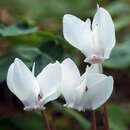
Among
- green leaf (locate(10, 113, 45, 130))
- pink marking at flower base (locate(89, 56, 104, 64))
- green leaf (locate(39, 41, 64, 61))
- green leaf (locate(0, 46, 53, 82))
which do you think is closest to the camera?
pink marking at flower base (locate(89, 56, 104, 64))

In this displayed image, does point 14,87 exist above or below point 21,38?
above

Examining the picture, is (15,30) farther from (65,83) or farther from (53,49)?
(65,83)

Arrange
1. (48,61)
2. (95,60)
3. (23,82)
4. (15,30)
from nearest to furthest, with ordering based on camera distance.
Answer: (23,82) < (95,60) < (48,61) < (15,30)

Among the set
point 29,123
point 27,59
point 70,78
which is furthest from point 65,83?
point 29,123

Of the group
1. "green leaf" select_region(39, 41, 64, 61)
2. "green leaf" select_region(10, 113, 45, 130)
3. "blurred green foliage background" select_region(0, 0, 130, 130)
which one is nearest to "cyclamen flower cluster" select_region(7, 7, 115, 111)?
"blurred green foliage background" select_region(0, 0, 130, 130)

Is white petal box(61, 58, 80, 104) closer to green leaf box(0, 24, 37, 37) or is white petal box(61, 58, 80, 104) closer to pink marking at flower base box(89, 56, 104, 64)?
pink marking at flower base box(89, 56, 104, 64)

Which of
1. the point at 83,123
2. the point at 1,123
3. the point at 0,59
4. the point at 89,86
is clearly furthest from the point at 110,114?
the point at 89,86

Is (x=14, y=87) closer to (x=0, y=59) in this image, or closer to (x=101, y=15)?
(x=101, y=15)
